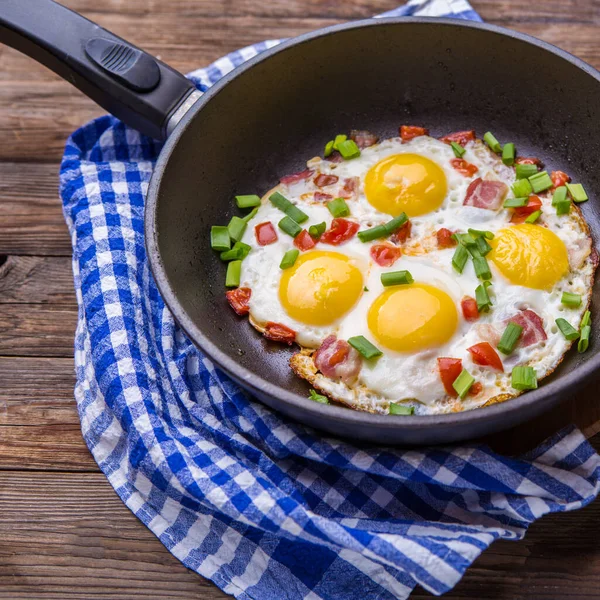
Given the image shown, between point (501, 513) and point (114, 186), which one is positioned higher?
point (114, 186)

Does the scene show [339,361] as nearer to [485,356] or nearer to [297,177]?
[485,356]

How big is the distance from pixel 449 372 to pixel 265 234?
887mm

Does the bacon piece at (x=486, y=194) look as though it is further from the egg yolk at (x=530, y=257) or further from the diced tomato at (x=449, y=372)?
the diced tomato at (x=449, y=372)

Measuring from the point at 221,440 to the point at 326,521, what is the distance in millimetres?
507

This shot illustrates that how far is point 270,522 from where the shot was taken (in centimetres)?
241

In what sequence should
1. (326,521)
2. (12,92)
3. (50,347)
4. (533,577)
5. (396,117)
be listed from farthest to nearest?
(12,92) < (396,117) < (50,347) < (533,577) < (326,521)

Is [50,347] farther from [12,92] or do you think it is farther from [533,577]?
[533,577]

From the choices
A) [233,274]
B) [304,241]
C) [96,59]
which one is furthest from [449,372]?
[96,59]

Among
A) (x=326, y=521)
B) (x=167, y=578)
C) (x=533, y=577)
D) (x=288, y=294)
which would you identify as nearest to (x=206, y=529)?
(x=167, y=578)

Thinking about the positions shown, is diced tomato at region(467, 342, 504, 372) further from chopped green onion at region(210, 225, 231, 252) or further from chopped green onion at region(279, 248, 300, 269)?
chopped green onion at region(210, 225, 231, 252)

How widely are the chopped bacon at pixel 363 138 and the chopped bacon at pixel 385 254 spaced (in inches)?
22.9

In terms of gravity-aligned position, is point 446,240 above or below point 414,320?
above

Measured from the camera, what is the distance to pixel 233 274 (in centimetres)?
285

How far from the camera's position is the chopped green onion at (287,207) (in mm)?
2893
